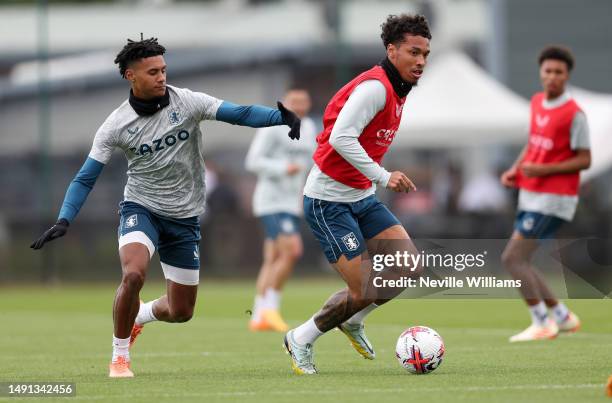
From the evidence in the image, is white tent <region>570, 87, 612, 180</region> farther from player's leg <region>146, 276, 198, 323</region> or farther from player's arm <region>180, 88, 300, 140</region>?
player's arm <region>180, 88, 300, 140</region>

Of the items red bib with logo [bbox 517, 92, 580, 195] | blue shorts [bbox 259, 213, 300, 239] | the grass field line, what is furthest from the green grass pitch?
red bib with logo [bbox 517, 92, 580, 195]

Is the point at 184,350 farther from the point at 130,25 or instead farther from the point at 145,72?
the point at 130,25

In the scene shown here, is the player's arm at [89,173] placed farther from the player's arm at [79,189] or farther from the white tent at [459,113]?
the white tent at [459,113]

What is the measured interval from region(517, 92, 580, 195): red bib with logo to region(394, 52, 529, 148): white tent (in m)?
9.57

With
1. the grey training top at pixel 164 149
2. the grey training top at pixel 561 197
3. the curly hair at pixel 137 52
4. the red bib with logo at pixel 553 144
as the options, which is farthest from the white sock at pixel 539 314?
the curly hair at pixel 137 52

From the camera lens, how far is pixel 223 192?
79.7 feet

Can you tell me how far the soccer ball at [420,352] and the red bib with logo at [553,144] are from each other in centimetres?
374

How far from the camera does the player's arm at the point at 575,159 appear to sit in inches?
480

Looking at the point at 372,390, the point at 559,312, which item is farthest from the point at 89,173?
the point at 559,312

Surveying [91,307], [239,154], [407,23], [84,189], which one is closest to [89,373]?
[84,189]

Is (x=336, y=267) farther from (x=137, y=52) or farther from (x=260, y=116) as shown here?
(x=137, y=52)

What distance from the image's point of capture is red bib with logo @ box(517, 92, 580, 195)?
12.3m

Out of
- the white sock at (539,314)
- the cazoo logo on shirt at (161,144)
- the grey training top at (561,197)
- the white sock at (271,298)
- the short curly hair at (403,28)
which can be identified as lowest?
the white sock at (271,298)

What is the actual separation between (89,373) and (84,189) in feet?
4.56
